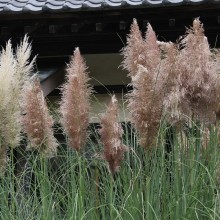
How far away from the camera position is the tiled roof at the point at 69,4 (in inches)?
194

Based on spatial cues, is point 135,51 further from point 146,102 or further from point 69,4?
point 69,4

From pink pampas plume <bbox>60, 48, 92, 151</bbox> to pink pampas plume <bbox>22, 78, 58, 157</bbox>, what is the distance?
98mm

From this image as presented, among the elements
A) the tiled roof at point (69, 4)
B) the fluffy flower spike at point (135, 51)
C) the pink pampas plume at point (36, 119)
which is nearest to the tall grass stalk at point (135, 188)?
the pink pampas plume at point (36, 119)

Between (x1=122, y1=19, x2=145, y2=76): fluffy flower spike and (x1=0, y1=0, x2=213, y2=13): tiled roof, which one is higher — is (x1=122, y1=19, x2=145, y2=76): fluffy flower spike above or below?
below

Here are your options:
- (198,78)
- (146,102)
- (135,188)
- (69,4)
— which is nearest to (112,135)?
(146,102)

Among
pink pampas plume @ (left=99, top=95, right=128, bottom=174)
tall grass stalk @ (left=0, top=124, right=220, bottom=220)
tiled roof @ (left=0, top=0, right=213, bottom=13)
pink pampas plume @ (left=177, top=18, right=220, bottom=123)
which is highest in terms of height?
tiled roof @ (left=0, top=0, right=213, bottom=13)

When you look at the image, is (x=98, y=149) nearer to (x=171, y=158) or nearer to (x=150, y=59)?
(x=171, y=158)

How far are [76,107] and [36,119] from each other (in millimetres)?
219

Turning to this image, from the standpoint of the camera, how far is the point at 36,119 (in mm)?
2758

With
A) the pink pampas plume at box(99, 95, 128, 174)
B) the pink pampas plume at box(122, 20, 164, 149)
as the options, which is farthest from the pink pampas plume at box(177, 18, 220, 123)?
the pink pampas plume at box(99, 95, 128, 174)

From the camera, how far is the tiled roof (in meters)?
4.93

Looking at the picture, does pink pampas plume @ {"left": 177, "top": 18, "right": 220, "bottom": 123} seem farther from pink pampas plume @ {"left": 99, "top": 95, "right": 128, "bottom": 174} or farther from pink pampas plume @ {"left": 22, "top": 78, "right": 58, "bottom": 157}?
pink pampas plume @ {"left": 22, "top": 78, "right": 58, "bottom": 157}

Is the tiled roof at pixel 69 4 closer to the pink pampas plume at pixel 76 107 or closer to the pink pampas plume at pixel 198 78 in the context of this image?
the pink pampas plume at pixel 198 78

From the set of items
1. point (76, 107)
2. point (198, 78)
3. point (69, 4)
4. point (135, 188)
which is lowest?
point (135, 188)
